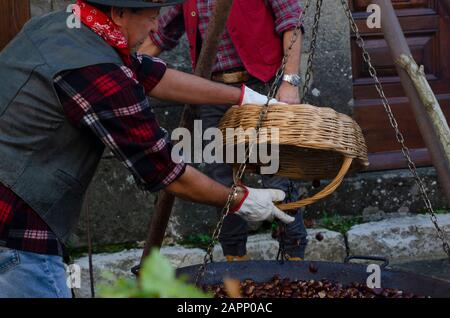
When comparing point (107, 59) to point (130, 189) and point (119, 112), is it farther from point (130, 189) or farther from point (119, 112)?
point (130, 189)

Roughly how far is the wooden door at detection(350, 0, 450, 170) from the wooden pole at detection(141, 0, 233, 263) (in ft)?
7.79

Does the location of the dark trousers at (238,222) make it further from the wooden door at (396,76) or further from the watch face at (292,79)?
the wooden door at (396,76)

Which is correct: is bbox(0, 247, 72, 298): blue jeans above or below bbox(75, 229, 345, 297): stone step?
above

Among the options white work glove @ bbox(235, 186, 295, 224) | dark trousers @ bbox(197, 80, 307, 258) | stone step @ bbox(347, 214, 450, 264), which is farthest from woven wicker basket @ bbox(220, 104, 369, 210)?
stone step @ bbox(347, 214, 450, 264)

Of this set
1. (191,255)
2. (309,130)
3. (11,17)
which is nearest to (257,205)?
(309,130)

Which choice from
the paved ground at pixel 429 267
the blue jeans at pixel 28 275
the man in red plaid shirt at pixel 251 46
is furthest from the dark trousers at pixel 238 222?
the blue jeans at pixel 28 275

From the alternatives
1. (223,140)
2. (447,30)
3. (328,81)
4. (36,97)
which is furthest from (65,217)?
(447,30)

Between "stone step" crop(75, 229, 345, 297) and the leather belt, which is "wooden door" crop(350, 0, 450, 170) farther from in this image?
the leather belt

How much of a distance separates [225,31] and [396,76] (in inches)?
68.8

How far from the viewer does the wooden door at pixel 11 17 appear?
4.95 meters

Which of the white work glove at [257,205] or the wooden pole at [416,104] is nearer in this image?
the wooden pole at [416,104]

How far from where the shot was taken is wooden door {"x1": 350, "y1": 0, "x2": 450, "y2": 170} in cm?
586

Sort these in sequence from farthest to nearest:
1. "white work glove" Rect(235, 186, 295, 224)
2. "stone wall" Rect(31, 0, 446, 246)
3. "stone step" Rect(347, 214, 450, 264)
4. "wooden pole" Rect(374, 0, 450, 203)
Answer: "stone step" Rect(347, 214, 450, 264)
"stone wall" Rect(31, 0, 446, 246)
"white work glove" Rect(235, 186, 295, 224)
"wooden pole" Rect(374, 0, 450, 203)

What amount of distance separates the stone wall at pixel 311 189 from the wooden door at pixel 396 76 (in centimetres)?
19
